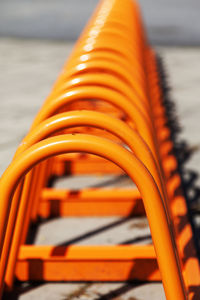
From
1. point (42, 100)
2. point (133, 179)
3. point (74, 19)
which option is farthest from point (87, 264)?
point (74, 19)

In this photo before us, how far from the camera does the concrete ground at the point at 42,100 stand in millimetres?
2539

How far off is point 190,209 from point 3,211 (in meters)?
1.85

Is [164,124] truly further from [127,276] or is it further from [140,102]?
[127,276]

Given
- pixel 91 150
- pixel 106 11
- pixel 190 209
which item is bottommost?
pixel 190 209

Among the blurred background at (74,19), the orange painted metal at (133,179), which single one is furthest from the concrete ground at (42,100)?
the blurred background at (74,19)

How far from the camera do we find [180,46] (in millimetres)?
9305

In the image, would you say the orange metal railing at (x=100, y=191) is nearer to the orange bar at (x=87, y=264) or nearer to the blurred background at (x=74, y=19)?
the orange bar at (x=87, y=264)

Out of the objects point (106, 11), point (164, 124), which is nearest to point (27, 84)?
point (106, 11)

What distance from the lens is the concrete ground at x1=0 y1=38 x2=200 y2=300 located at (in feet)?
8.33

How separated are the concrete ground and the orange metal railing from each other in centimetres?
8

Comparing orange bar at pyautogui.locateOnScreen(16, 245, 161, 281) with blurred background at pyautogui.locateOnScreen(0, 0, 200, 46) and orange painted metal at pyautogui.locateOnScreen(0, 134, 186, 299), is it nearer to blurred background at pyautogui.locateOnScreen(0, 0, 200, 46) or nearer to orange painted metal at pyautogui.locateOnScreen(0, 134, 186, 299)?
orange painted metal at pyautogui.locateOnScreen(0, 134, 186, 299)

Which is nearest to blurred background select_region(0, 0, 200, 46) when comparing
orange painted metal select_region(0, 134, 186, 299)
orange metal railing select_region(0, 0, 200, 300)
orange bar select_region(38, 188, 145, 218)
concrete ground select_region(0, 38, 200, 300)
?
concrete ground select_region(0, 38, 200, 300)

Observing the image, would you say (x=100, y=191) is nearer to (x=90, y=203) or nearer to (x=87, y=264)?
(x=90, y=203)

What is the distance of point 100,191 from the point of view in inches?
128
